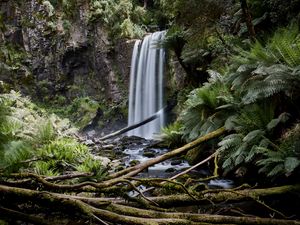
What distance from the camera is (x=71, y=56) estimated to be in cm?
2209

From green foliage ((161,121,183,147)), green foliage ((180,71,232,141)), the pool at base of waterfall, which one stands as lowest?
the pool at base of waterfall

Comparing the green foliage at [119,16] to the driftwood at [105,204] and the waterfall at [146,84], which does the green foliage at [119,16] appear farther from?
the driftwood at [105,204]

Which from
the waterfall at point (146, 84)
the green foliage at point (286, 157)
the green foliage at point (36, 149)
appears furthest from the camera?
the waterfall at point (146, 84)

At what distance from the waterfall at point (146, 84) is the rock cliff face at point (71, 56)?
1650 millimetres

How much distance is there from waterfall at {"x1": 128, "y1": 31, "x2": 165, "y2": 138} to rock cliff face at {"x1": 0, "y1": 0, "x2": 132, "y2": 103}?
1.65m

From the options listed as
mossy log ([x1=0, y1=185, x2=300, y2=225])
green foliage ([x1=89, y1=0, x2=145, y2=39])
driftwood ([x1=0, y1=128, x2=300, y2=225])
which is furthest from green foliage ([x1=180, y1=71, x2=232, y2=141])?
green foliage ([x1=89, y1=0, x2=145, y2=39])

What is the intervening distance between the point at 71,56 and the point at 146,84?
264 inches

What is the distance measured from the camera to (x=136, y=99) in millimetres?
18406

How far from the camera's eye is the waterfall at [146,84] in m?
17.1

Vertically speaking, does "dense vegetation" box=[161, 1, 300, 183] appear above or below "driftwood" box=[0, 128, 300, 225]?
above

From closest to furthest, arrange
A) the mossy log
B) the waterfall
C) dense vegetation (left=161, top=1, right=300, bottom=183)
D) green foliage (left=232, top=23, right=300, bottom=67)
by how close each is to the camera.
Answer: the mossy log, dense vegetation (left=161, top=1, right=300, bottom=183), green foliage (left=232, top=23, right=300, bottom=67), the waterfall

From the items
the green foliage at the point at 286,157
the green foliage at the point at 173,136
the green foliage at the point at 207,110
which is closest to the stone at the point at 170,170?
the green foliage at the point at 207,110

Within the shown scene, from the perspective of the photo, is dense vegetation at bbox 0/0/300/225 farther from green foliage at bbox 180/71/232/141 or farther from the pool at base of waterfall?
the pool at base of waterfall

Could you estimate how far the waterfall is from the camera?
17141mm
